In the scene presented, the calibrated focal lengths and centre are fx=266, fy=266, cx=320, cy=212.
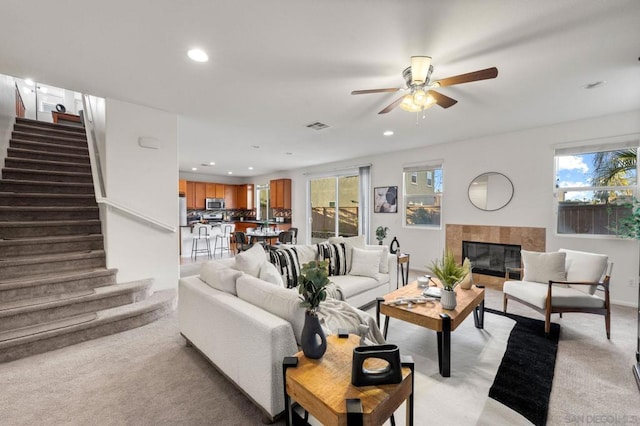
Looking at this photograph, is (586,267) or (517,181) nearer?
(586,267)

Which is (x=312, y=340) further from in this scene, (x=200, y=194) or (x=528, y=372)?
(x=200, y=194)

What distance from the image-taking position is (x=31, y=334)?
93.3 inches

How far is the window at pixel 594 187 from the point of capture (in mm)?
3709

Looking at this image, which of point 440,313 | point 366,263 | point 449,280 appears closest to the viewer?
point 440,313

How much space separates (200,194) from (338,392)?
9.91 metres

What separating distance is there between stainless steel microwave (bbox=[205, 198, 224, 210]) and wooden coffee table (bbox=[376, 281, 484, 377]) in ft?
Result: 28.7

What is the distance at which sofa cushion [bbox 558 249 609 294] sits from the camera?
2904 millimetres

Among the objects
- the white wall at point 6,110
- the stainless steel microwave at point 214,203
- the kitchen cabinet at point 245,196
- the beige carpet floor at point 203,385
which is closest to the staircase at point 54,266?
the white wall at point 6,110

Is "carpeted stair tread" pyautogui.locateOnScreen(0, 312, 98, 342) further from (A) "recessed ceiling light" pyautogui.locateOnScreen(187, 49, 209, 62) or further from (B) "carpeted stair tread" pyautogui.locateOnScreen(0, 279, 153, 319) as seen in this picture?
(A) "recessed ceiling light" pyautogui.locateOnScreen(187, 49, 209, 62)

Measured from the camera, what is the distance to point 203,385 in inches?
79.1

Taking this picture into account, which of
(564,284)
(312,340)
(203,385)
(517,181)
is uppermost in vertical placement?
(517,181)

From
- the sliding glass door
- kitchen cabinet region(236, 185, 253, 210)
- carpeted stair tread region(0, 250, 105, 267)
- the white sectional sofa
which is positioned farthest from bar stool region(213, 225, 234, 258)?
the white sectional sofa

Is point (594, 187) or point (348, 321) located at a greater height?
point (594, 187)

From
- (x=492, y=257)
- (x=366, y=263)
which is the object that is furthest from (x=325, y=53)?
(x=492, y=257)
